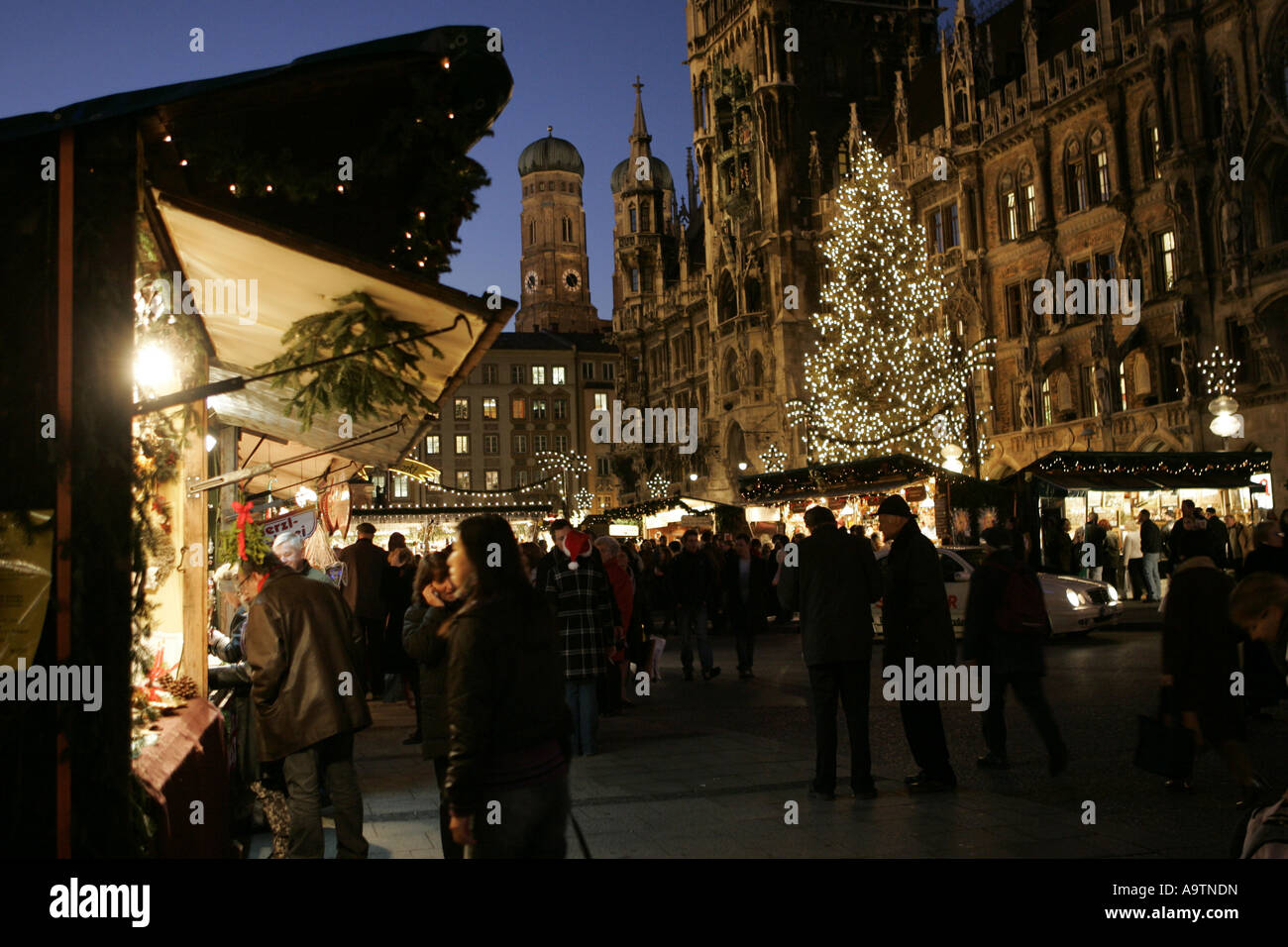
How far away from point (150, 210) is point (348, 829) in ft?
11.2

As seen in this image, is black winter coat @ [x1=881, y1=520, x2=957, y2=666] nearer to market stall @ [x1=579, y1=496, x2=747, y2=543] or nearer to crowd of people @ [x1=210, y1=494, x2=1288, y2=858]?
crowd of people @ [x1=210, y1=494, x2=1288, y2=858]

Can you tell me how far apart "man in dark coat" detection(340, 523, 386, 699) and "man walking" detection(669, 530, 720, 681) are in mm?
4651

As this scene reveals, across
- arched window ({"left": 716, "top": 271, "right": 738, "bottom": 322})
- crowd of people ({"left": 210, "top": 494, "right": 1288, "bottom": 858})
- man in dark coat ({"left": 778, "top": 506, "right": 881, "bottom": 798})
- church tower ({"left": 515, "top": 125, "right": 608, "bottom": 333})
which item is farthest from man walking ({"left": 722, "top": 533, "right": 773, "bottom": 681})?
church tower ({"left": 515, "top": 125, "right": 608, "bottom": 333})

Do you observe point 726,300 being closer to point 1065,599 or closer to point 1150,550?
point 1150,550

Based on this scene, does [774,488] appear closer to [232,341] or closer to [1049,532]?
[1049,532]

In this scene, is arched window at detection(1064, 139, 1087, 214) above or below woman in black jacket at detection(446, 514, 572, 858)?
above

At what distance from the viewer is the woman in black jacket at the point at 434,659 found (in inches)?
218

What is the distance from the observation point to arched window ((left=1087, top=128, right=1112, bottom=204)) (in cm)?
3659

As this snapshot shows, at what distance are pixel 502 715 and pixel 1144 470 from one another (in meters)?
24.2

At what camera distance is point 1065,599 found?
60.2 feet

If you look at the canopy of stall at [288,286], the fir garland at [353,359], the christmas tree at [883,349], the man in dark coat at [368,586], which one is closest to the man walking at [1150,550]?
the christmas tree at [883,349]

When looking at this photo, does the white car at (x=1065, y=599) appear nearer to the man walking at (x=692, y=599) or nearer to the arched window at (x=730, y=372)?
the man walking at (x=692, y=599)

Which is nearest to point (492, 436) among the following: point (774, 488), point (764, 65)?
point (764, 65)

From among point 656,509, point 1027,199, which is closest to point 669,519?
point 656,509
